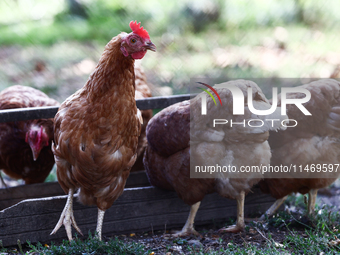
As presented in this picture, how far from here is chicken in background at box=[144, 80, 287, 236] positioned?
252 centimetres

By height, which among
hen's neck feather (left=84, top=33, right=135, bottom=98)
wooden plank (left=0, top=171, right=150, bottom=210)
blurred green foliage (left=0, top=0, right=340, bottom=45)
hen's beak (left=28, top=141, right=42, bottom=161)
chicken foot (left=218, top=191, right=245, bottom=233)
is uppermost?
blurred green foliage (left=0, top=0, right=340, bottom=45)

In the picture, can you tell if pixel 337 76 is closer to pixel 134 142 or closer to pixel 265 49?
pixel 265 49

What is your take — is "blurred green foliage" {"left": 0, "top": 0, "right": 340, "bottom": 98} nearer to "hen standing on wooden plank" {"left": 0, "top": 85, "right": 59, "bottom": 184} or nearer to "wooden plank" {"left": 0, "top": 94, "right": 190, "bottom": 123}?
"hen standing on wooden plank" {"left": 0, "top": 85, "right": 59, "bottom": 184}

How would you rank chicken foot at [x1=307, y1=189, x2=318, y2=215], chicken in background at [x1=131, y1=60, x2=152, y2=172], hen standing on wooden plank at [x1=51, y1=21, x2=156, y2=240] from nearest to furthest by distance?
hen standing on wooden plank at [x1=51, y1=21, x2=156, y2=240], chicken foot at [x1=307, y1=189, x2=318, y2=215], chicken in background at [x1=131, y1=60, x2=152, y2=172]

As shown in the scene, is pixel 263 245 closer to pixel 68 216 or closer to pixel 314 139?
pixel 314 139

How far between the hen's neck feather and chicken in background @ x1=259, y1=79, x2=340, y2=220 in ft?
4.37

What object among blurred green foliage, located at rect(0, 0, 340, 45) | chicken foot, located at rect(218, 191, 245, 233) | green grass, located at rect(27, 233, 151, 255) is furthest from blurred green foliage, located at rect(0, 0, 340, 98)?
green grass, located at rect(27, 233, 151, 255)

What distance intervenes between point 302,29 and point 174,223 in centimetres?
486

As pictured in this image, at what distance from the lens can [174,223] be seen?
9.75ft

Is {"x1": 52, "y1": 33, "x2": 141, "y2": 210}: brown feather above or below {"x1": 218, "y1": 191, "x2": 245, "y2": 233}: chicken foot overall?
above

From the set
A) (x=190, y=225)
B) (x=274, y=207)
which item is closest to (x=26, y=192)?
(x=190, y=225)

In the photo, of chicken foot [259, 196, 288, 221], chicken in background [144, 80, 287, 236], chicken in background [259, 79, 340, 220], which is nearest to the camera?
chicken in background [144, 80, 287, 236]

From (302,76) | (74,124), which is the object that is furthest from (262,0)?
(74,124)

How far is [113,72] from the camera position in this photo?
221 cm
